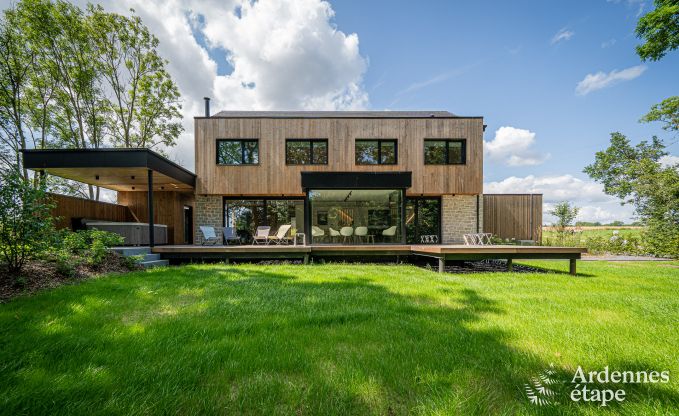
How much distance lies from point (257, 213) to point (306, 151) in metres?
3.53

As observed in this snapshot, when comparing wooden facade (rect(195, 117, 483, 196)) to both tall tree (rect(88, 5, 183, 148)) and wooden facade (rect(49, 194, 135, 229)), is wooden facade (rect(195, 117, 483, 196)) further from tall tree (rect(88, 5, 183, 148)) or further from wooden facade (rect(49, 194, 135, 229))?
tall tree (rect(88, 5, 183, 148))

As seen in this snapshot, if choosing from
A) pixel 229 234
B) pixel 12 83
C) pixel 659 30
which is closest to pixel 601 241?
pixel 659 30

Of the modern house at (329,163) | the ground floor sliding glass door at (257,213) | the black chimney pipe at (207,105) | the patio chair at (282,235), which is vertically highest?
the black chimney pipe at (207,105)

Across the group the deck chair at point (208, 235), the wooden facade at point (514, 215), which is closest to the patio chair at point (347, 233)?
the deck chair at point (208, 235)

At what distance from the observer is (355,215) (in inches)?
368

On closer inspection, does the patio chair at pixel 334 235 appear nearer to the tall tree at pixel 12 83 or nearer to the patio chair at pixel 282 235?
the patio chair at pixel 282 235

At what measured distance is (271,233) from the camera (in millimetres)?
11625

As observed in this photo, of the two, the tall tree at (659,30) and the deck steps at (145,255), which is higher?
the tall tree at (659,30)

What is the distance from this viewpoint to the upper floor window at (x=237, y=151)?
11680mm

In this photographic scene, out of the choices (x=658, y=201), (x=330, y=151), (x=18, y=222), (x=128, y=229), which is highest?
(x=330, y=151)

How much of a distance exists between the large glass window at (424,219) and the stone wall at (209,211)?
8332 millimetres

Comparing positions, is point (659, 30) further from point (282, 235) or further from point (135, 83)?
point (135, 83)

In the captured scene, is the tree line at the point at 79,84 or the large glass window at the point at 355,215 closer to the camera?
the large glass window at the point at 355,215

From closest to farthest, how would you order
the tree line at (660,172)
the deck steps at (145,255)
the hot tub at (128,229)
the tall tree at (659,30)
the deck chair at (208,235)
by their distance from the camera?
the deck steps at (145,255)
the hot tub at (128,229)
the tall tree at (659,30)
the tree line at (660,172)
the deck chair at (208,235)
